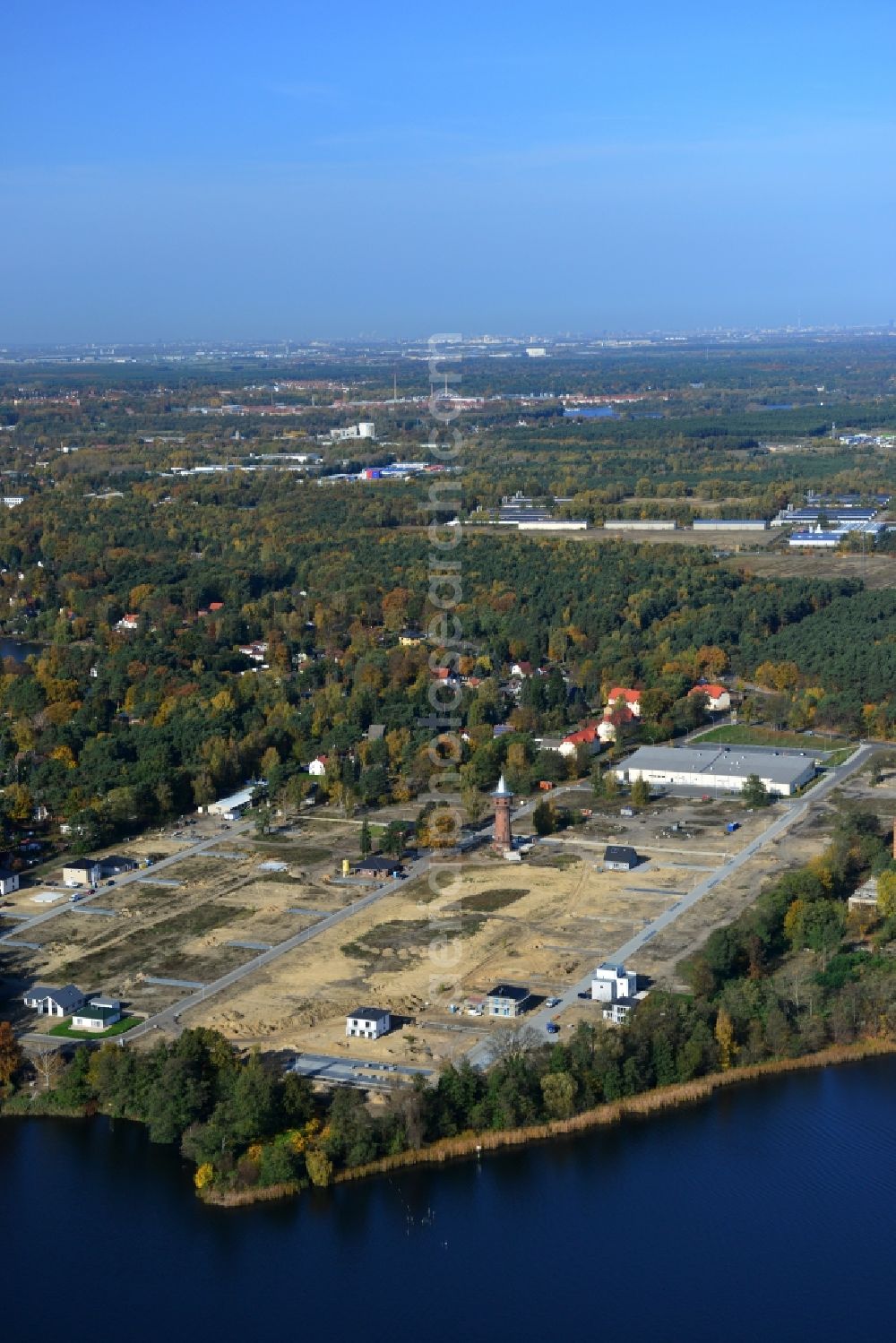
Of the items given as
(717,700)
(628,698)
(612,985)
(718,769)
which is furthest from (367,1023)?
(717,700)

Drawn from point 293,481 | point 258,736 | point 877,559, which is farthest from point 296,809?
point 293,481

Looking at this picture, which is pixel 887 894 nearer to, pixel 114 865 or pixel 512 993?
pixel 512 993

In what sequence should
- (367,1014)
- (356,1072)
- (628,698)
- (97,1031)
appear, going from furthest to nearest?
(628,698) < (97,1031) < (367,1014) < (356,1072)

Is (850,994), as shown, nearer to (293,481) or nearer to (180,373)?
(293,481)

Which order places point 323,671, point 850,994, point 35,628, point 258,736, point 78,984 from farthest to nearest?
1. point 35,628
2. point 323,671
3. point 258,736
4. point 78,984
5. point 850,994

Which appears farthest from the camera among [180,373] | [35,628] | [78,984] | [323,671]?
[180,373]
